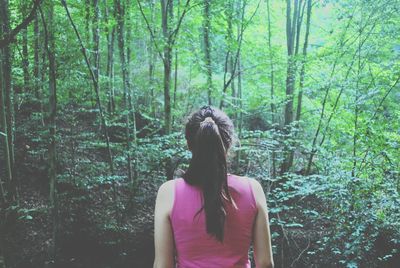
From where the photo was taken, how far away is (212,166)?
1.64 meters

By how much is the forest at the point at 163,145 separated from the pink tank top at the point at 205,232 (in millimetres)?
3333

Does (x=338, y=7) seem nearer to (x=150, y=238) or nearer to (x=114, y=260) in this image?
(x=150, y=238)

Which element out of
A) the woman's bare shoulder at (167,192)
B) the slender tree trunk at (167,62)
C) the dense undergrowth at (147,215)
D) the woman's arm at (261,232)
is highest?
the slender tree trunk at (167,62)

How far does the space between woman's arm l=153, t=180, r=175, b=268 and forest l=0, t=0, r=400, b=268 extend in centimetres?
347

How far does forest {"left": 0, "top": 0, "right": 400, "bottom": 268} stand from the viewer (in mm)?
4984

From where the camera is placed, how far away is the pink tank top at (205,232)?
5.28 ft

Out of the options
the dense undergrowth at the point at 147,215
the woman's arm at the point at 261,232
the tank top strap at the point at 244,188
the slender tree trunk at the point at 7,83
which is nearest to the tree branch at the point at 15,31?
the tank top strap at the point at 244,188

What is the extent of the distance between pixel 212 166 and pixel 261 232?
1.30 feet

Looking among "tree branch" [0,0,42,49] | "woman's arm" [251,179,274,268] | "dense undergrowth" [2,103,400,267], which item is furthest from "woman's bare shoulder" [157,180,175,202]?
"dense undergrowth" [2,103,400,267]

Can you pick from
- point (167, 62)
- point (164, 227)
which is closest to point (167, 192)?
point (164, 227)

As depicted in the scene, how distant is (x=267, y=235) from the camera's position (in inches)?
67.1

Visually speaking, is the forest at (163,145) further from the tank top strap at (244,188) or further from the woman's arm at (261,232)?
the tank top strap at (244,188)

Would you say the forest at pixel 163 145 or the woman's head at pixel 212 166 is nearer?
the woman's head at pixel 212 166

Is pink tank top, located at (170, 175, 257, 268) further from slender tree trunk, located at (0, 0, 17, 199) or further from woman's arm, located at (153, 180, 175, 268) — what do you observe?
slender tree trunk, located at (0, 0, 17, 199)
